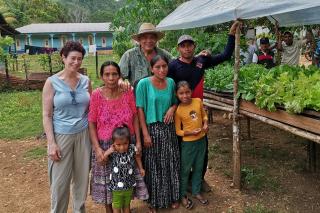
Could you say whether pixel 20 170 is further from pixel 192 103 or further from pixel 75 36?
pixel 75 36

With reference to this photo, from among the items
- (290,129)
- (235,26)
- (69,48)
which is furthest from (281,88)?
(69,48)

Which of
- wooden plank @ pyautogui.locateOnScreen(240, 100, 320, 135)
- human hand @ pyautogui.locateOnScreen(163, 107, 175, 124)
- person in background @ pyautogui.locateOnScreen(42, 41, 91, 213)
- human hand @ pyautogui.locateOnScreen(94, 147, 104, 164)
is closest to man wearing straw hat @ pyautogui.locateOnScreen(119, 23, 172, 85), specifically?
human hand @ pyautogui.locateOnScreen(163, 107, 175, 124)

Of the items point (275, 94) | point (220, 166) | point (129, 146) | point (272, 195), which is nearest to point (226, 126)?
point (220, 166)

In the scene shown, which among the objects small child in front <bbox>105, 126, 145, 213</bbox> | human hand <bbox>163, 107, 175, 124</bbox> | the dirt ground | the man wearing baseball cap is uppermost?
the man wearing baseball cap

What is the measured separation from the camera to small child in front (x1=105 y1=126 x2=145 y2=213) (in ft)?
11.1

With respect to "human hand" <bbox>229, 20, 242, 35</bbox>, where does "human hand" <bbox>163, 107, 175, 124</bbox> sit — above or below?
below

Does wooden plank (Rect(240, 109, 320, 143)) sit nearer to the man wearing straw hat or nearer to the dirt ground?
the dirt ground

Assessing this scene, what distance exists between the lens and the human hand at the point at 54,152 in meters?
3.28

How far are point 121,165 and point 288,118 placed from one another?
5.94 ft

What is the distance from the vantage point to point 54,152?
3279mm

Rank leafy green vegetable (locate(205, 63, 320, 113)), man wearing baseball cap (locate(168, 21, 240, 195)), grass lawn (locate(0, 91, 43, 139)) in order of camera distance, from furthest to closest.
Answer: grass lawn (locate(0, 91, 43, 139)) → man wearing baseball cap (locate(168, 21, 240, 195)) → leafy green vegetable (locate(205, 63, 320, 113))

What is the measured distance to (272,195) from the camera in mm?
4516

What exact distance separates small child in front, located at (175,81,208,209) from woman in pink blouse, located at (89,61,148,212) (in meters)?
0.56

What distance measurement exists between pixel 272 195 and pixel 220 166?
1.21m
